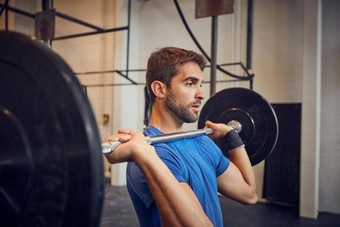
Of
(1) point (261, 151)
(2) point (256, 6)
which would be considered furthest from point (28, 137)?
(2) point (256, 6)

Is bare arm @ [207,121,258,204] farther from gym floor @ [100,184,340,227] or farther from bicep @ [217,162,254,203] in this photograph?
gym floor @ [100,184,340,227]

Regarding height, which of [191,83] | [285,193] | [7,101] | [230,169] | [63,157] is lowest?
[285,193]

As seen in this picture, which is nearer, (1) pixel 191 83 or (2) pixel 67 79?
(2) pixel 67 79

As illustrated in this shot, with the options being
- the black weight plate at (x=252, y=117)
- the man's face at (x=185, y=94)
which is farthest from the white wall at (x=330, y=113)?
the man's face at (x=185, y=94)

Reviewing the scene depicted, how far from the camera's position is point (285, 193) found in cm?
441

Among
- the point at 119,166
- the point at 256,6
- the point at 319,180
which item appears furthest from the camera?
the point at 119,166

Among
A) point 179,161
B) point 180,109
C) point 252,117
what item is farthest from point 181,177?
point 252,117

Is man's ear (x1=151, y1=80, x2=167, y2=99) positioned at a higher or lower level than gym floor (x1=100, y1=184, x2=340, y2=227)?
higher

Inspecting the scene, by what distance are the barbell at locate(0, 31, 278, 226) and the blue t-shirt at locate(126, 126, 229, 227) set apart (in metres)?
0.55

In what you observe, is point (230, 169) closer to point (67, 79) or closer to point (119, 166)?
point (67, 79)

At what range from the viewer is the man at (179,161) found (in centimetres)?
93

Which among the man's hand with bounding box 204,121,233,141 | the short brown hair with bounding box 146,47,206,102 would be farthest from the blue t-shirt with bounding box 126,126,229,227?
the man's hand with bounding box 204,121,233,141

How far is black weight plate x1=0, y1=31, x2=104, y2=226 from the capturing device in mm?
556

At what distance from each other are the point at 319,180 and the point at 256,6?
2.96 metres
